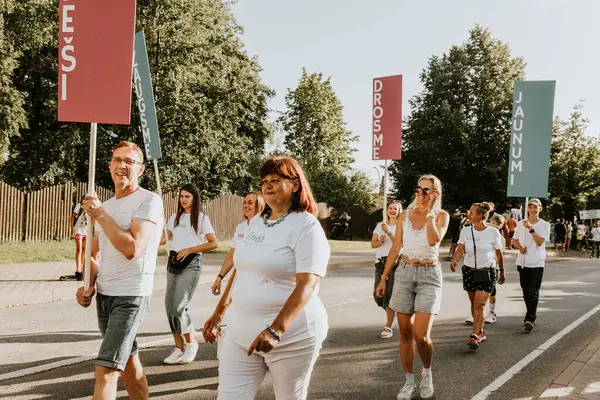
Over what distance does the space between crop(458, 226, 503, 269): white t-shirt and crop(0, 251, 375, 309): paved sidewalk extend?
622 centimetres

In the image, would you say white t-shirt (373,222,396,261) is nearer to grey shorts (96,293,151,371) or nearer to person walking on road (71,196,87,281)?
grey shorts (96,293,151,371)

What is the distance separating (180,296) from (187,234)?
662mm

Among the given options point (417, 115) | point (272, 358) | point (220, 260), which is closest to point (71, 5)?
point (272, 358)

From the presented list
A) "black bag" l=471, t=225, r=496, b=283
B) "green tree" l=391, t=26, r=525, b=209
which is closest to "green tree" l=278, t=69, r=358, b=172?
"green tree" l=391, t=26, r=525, b=209

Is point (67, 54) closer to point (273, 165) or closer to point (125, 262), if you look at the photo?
point (125, 262)

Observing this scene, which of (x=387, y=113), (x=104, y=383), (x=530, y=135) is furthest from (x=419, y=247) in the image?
(x=387, y=113)

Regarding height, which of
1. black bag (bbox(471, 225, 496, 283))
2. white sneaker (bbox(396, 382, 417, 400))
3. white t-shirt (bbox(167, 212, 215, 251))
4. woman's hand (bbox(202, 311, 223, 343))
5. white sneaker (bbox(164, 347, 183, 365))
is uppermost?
white t-shirt (bbox(167, 212, 215, 251))

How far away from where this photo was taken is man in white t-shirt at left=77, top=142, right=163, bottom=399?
3.29 meters

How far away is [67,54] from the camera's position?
15.3 feet

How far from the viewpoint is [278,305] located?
269 cm

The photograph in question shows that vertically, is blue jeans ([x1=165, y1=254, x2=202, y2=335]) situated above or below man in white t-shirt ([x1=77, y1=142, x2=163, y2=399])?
Answer: below

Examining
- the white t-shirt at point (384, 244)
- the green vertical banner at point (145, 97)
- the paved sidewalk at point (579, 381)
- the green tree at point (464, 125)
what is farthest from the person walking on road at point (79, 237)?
the green tree at point (464, 125)

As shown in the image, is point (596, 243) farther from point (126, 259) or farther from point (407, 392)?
point (126, 259)

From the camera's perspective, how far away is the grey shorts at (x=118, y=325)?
332 cm
